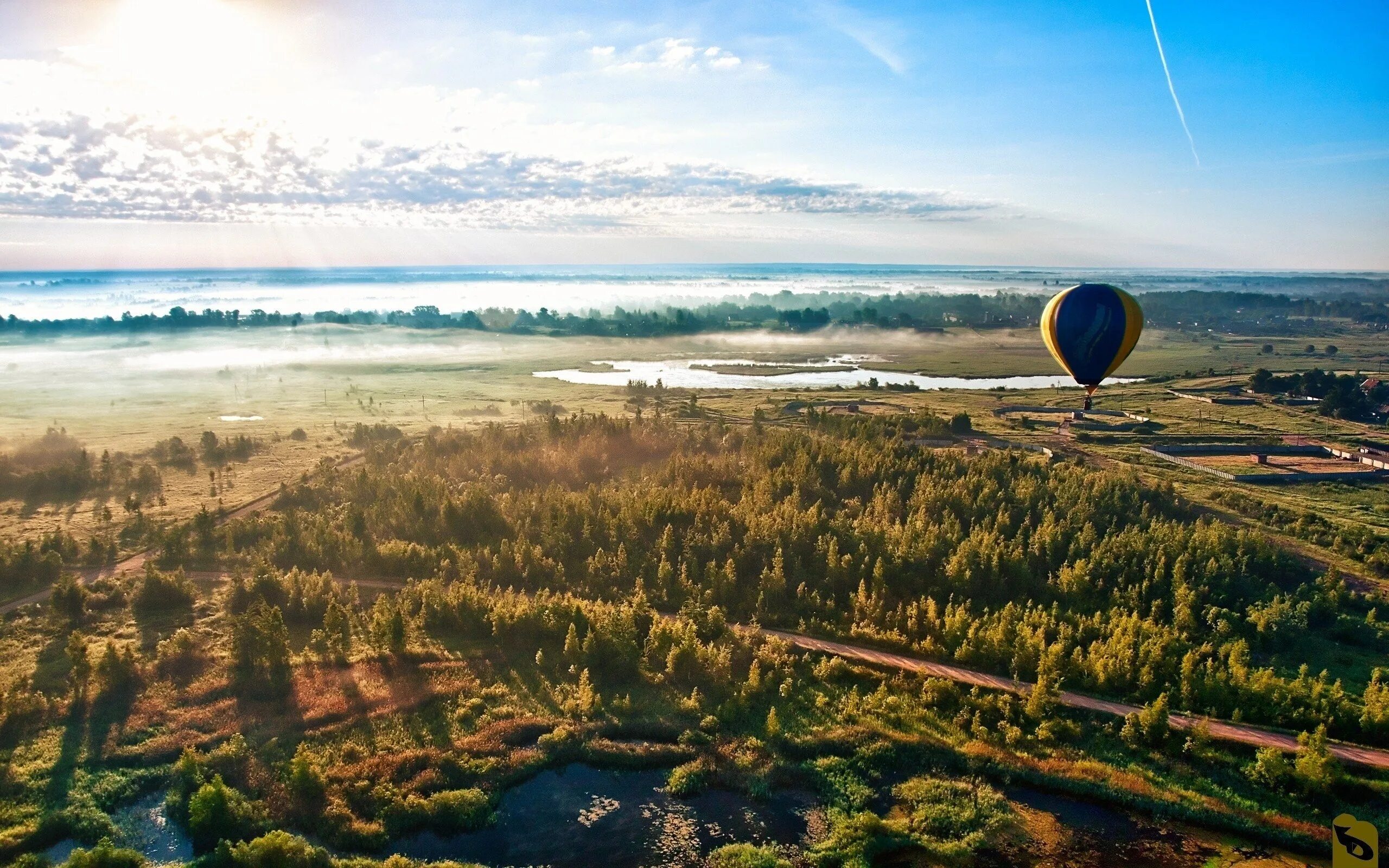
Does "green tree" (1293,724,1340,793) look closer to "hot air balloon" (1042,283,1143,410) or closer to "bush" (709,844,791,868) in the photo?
"bush" (709,844,791,868)

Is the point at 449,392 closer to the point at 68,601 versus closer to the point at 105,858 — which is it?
the point at 68,601

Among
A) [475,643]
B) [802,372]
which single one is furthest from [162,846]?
[802,372]

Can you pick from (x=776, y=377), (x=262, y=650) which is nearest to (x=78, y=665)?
(x=262, y=650)

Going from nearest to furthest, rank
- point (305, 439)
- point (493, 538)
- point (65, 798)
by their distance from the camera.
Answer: point (65, 798), point (493, 538), point (305, 439)

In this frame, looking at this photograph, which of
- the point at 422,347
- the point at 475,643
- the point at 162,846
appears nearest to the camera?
the point at 162,846

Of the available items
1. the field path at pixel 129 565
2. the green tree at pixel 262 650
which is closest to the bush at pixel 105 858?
the green tree at pixel 262 650

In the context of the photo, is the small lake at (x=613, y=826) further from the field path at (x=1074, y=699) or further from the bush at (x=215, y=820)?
the field path at (x=1074, y=699)

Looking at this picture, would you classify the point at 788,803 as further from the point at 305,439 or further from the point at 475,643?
the point at 305,439

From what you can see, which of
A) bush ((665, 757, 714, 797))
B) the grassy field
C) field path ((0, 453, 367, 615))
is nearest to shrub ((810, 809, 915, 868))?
bush ((665, 757, 714, 797))
